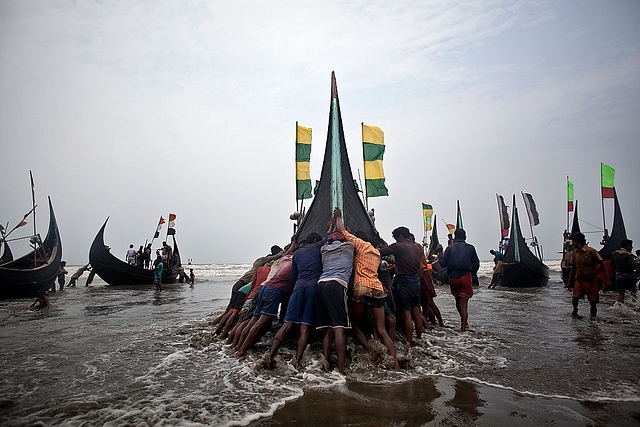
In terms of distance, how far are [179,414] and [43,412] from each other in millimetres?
1072

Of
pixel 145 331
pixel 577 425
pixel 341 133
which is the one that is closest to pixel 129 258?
pixel 145 331

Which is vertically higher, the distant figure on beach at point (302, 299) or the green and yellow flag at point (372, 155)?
the green and yellow flag at point (372, 155)

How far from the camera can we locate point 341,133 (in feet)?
23.6

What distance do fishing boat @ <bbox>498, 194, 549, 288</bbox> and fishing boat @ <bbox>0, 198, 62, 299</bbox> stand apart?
17.1 meters

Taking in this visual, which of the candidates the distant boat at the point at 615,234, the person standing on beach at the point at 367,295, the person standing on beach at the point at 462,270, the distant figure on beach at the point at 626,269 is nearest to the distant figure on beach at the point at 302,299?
the person standing on beach at the point at 367,295

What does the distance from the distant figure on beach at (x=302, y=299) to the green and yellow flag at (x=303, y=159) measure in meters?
5.12

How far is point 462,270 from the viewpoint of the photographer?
5.99 m

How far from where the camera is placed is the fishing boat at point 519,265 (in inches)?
620

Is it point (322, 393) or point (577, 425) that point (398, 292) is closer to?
point (322, 393)

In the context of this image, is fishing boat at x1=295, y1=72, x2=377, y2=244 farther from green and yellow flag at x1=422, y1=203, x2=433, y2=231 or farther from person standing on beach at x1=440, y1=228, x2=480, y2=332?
green and yellow flag at x1=422, y1=203, x2=433, y2=231

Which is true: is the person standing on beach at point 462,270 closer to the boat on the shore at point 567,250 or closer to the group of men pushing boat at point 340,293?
the group of men pushing boat at point 340,293

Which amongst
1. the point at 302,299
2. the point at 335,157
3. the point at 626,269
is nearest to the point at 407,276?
the point at 302,299

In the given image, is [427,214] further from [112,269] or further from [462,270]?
[112,269]

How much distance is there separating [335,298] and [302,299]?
502mm
